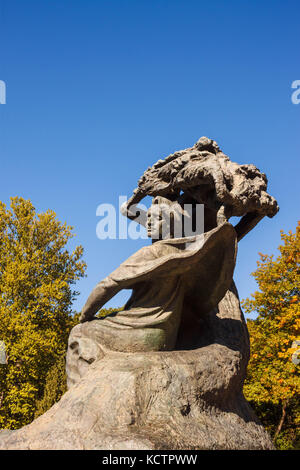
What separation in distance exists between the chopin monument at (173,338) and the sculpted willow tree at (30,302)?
30.5 feet

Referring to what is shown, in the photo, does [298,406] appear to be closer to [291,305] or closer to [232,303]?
[291,305]

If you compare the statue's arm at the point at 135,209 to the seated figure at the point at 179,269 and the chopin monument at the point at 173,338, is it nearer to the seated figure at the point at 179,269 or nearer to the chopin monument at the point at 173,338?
the chopin monument at the point at 173,338

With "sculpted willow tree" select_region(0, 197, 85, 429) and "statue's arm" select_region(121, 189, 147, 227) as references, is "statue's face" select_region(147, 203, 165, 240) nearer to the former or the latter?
"statue's arm" select_region(121, 189, 147, 227)

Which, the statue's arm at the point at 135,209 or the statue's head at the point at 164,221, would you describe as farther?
the statue's arm at the point at 135,209

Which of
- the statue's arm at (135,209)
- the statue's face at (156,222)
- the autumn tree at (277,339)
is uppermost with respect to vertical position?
the statue's arm at (135,209)

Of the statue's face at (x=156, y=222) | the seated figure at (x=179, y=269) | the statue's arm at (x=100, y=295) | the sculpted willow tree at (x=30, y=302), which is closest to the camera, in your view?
the seated figure at (x=179, y=269)

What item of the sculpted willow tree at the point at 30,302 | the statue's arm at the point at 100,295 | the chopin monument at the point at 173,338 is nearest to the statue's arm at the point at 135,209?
the chopin monument at the point at 173,338

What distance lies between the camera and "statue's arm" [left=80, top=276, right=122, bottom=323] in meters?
4.88

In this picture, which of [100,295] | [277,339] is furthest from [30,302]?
[100,295]

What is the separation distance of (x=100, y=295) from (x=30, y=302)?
1062 cm

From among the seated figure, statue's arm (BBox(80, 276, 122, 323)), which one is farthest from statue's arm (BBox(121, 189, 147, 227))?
statue's arm (BBox(80, 276, 122, 323))

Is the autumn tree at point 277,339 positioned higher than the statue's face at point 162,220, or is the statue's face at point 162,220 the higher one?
the statue's face at point 162,220

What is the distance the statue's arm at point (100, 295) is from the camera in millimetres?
4883
